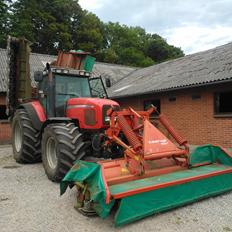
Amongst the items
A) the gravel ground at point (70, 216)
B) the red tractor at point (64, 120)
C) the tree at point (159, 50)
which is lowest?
the gravel ground at point (70, 216)

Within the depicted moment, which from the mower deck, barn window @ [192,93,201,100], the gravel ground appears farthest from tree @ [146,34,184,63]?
the gravel ground

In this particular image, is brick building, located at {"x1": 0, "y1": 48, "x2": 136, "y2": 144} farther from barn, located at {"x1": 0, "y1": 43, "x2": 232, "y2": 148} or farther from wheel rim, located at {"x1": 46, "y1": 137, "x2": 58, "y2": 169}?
wheel rim, located at {"x1": 46, "y1": 137, "x2": 58, "y2": 169}

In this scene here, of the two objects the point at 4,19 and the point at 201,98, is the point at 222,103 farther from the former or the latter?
the point at 4,19

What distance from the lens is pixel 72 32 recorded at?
37469 millimetres

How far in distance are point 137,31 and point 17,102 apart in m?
45.8

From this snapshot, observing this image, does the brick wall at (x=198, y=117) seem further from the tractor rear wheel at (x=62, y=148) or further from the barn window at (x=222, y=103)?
the tractor rear wheel at (x=62, y=148)

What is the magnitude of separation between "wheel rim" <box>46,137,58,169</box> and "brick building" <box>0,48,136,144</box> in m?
7.03

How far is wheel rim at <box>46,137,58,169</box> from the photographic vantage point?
6.09 meters

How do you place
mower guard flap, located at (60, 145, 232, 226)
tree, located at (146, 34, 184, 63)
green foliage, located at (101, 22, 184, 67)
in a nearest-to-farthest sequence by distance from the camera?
mower guard flap, located at (60, 145, 232, 226), green foliage, located at (101, 22, 184, 67), tree, located at (146, 34, 184, 63)

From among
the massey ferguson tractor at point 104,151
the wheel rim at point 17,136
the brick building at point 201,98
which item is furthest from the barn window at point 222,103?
the wheel rim at point 17,136

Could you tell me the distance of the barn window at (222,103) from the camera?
10.0m

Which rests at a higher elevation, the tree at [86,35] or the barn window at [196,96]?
the tree at [86,35]

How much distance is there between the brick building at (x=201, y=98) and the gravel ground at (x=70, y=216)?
537 cm

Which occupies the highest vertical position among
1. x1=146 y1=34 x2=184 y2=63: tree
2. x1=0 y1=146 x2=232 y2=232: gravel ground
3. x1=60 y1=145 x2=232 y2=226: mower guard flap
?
x1=146 y1=34 x2=184 y2=63: tree
